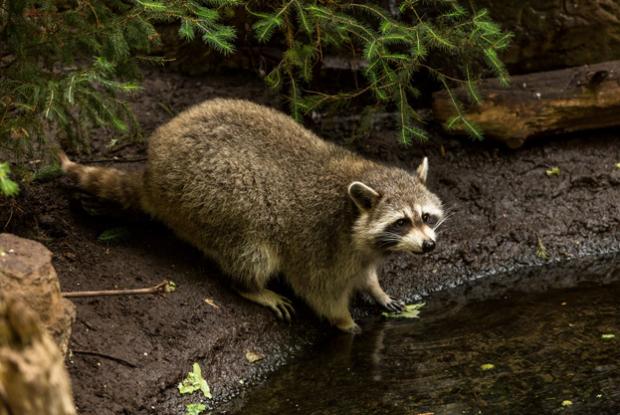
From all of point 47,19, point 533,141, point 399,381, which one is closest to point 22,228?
point 47,19

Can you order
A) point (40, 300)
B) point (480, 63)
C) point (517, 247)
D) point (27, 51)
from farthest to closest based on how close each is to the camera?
point (480, 63), point (517, 247), point (27, 51), point (40, 300)

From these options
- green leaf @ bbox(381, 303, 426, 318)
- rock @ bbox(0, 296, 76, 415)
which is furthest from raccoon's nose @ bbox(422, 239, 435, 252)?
rock @ bbox(0, 296, 76, 415)

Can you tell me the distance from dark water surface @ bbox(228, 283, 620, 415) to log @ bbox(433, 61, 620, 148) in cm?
164

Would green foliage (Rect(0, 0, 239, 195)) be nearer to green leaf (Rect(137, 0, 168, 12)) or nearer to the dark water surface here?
green leaf (Rect(137, 0, 168, 12))

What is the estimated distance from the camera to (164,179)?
7.21m

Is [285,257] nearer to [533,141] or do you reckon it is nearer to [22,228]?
[22,228]

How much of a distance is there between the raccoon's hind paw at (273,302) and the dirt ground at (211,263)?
0.06 m

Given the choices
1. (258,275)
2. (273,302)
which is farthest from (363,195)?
(273,302)

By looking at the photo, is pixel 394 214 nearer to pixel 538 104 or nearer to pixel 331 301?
pixel 331 301

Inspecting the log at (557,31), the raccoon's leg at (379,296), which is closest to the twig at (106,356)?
the raccoon's leg at (379,296)

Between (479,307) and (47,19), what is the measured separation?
3.87m

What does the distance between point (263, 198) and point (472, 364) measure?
6.42 ft

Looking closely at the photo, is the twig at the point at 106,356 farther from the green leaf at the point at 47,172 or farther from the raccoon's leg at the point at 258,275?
the green leaf at the point at 47,172

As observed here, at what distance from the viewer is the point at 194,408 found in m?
6.32
